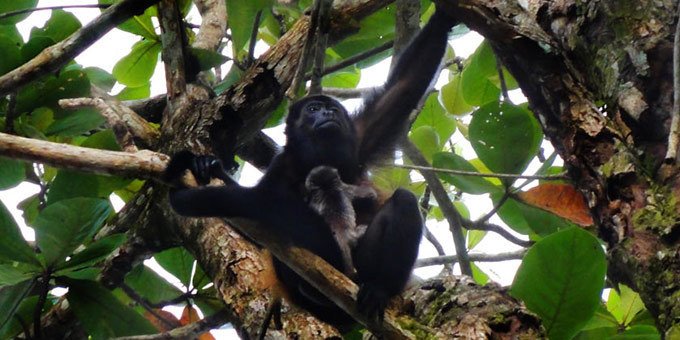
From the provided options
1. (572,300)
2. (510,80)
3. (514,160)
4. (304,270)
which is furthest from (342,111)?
(572,300)

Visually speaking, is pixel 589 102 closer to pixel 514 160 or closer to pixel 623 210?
pixel 623 210

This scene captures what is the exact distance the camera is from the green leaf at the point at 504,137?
3.44 metres

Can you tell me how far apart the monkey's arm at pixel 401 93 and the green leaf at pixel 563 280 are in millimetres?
1715

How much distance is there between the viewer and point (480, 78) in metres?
4.39

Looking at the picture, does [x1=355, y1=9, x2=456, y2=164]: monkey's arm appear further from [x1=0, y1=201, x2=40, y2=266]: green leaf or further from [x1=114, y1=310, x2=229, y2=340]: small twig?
[x1=0, y1=201, x2=40, y2=266]: green leaf

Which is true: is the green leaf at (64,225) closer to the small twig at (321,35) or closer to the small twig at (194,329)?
the small twig at (194,329)

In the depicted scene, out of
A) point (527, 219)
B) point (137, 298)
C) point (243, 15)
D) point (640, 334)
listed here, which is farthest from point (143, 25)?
point (640, 334)

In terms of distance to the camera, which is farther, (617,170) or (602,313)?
(602,313)

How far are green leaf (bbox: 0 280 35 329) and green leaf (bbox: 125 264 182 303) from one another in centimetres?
87

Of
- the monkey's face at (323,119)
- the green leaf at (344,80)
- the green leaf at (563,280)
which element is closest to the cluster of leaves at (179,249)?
the green leaf at (563,280)

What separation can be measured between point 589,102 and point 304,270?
112cm

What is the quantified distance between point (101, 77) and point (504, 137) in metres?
2.46

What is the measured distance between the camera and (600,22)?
2.71 meters

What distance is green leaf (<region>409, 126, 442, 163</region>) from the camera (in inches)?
181
